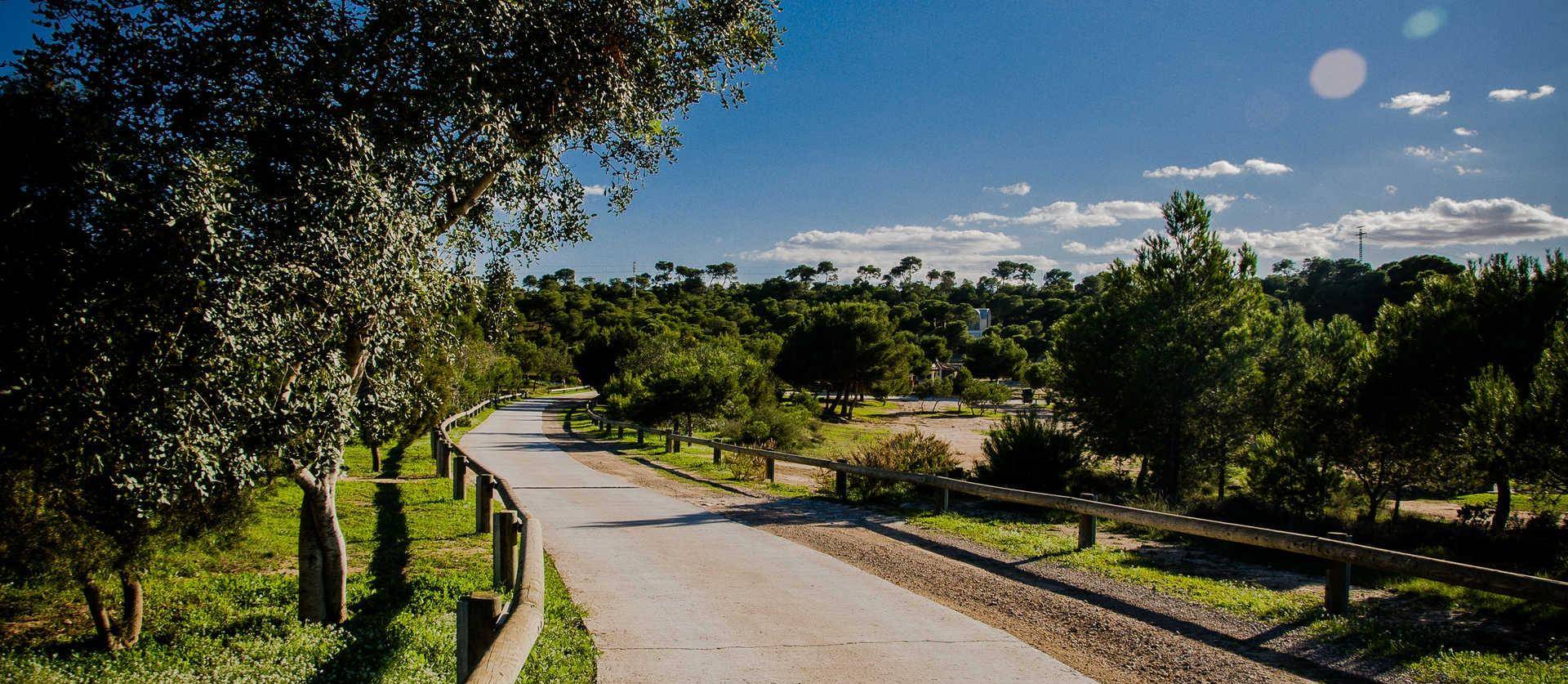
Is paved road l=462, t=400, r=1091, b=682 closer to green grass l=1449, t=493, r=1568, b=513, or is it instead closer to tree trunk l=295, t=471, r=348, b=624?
tree trunk l=295, t=471, r=348, b=624

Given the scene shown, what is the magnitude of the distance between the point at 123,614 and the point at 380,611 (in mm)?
2467

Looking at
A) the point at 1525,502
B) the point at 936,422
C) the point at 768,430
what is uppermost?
the point at 768,430

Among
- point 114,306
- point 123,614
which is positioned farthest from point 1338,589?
point 123,614

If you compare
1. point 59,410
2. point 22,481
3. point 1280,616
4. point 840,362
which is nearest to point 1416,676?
point 1280,616

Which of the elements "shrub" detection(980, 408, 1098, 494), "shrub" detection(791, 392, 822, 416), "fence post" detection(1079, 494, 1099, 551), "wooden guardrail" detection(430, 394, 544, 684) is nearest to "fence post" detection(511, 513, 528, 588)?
"wooden guardrail" detection(430, 394, 544, 684)

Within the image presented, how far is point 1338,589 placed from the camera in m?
7.22

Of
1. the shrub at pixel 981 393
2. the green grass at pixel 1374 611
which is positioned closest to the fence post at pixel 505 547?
the green grass at pixel 1374 611

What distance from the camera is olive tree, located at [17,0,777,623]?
5.85 metres

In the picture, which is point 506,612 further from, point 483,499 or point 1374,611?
point 1374,611

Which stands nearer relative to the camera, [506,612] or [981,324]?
[506,612]

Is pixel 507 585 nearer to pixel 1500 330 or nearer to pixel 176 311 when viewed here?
pixel 176 311

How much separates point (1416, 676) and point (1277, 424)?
1586 centimetres

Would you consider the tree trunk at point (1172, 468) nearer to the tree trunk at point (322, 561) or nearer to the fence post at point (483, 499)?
the fence post at point (483, 499)

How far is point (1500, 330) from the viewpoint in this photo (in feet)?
54.3
